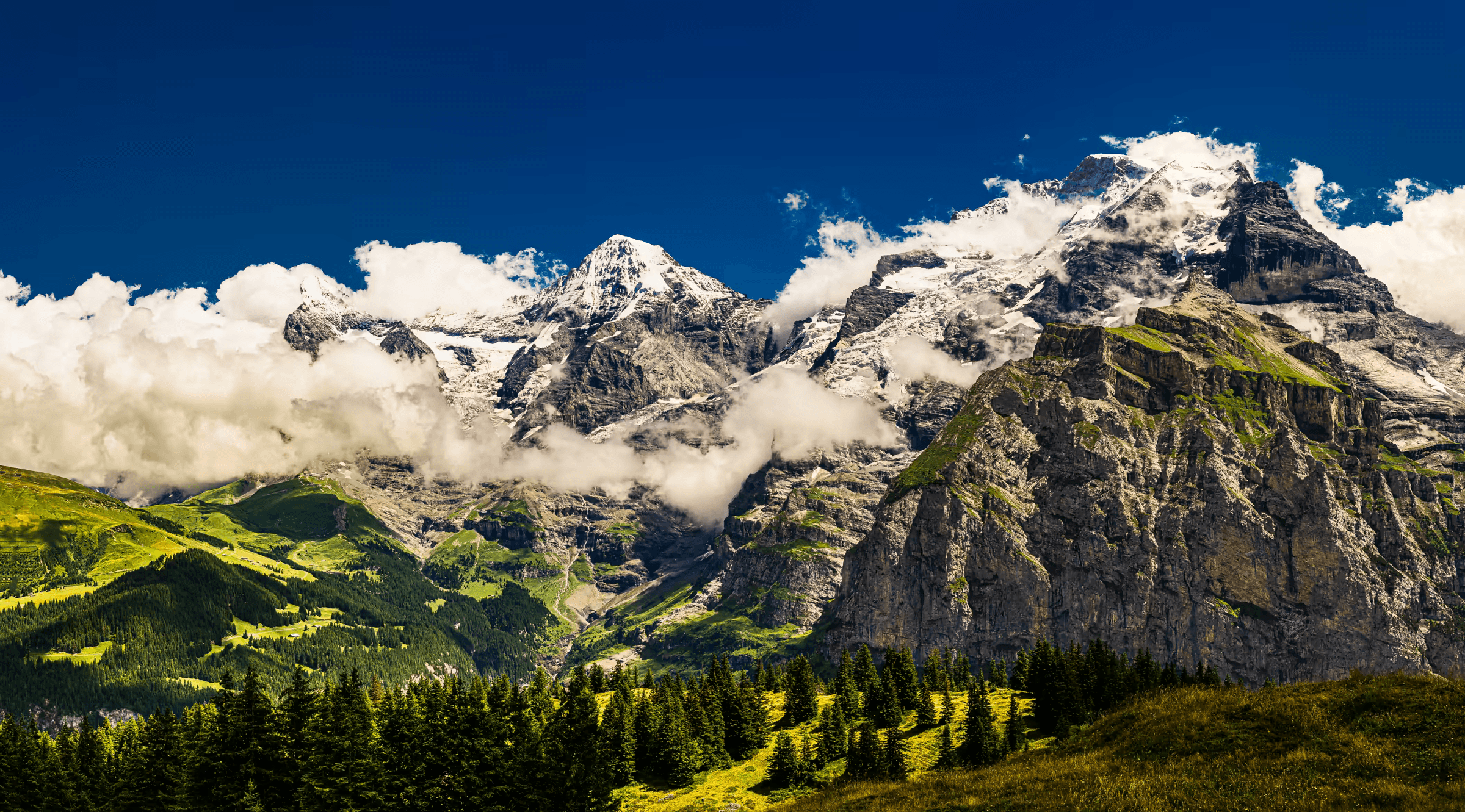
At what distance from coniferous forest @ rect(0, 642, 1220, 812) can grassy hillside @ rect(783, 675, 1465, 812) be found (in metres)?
18.4

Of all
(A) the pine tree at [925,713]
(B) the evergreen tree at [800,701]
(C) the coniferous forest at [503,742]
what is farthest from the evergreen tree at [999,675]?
(B) the evergreen tree at [800,701]

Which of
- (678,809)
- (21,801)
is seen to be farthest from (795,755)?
(21,801)

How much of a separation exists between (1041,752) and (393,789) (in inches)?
2024

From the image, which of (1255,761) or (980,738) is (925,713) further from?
(1255,761)

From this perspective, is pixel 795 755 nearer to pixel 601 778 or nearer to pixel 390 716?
pixel 601 778

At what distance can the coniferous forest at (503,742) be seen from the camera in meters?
77.8

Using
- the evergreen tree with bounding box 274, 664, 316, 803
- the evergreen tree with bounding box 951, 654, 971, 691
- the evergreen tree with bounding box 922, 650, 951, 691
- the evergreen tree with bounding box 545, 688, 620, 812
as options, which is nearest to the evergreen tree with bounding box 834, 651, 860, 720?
the evergreen tree with bounding box 922, 650, 951, 691

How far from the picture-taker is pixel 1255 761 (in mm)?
49469

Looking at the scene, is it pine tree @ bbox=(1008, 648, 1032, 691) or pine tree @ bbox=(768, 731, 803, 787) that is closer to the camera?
pine tree @ bbox=(768, 731, 803, 787)

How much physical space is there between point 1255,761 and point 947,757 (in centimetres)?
3955

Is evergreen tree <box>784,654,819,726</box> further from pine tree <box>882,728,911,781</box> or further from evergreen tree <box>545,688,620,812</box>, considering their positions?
evergreen tree <box>545,688,620,812</box>

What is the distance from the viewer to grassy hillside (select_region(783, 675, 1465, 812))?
43.5m

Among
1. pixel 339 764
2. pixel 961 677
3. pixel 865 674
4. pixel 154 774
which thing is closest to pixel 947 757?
pixel 339 764

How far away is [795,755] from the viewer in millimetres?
97688
